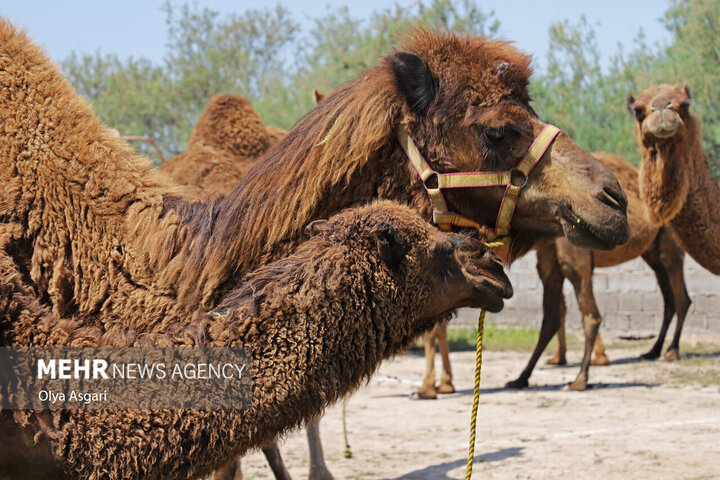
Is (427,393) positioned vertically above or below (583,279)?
below

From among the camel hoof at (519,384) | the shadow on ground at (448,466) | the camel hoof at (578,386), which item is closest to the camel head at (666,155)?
the camel hoof at (578,386)

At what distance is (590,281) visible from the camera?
10.1m

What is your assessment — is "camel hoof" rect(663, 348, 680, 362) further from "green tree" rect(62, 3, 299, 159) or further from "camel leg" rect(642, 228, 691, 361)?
"green tree" rect(62, 3, 299, 159)

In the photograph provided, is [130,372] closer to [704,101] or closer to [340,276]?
[340,276]

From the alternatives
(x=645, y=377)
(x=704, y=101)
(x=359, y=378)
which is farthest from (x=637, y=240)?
(x=359, y=378)

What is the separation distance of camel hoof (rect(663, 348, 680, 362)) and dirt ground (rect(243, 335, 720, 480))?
5.9 inches

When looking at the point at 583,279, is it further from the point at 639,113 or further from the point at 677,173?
the point at 639,113

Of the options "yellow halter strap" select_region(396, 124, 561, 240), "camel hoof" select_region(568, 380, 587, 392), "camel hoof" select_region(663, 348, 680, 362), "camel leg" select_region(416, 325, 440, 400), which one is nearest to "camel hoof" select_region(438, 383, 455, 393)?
"camel leg" select_region(416, 325, 440, 400)

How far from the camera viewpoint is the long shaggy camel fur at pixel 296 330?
247 centimetres

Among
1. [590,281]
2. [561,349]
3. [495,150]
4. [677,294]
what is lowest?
[561,349]

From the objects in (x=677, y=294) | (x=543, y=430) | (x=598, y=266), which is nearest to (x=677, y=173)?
(x=543, y=430)

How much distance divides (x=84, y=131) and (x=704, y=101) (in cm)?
1561

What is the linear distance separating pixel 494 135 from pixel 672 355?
8.75 m

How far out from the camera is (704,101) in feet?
55.5
